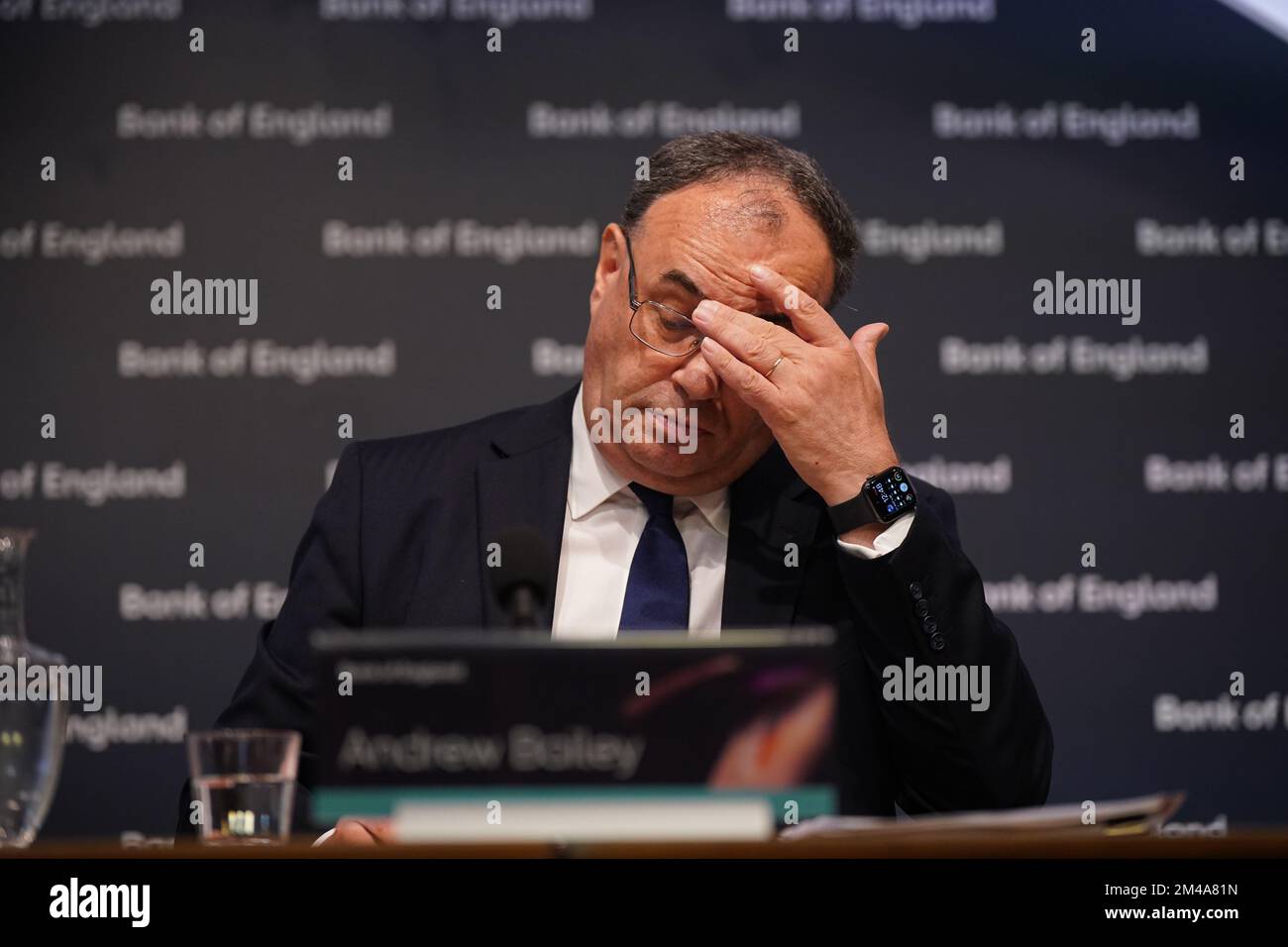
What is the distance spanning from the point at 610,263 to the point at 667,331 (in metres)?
0.24

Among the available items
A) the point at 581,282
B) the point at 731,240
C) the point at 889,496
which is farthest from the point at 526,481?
the point at 581,282

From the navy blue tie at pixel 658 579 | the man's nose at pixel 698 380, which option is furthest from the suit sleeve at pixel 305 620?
the man's nose at pixel 698 380

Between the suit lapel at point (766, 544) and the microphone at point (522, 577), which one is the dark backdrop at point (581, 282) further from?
the microphone at point (522, 577)

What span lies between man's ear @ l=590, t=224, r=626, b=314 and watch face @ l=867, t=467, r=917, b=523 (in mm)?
589

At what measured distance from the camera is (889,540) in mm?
2039

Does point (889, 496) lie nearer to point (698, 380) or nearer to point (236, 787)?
point (698, 380)

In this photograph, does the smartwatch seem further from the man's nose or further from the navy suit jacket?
the man's nose

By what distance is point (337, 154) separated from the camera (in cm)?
315

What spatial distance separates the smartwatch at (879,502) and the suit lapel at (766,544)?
19 cm

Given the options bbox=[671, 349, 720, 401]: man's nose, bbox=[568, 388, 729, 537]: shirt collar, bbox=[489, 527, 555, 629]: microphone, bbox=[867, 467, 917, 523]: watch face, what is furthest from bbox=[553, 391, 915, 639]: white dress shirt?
bbox=[489, 527, 555, 629]: microphone

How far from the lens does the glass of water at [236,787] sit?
52.6 inches

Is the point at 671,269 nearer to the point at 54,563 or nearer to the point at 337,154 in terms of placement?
the point at 337,154

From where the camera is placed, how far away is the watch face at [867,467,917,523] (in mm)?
2037

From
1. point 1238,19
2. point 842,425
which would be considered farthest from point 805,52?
point 842,425
